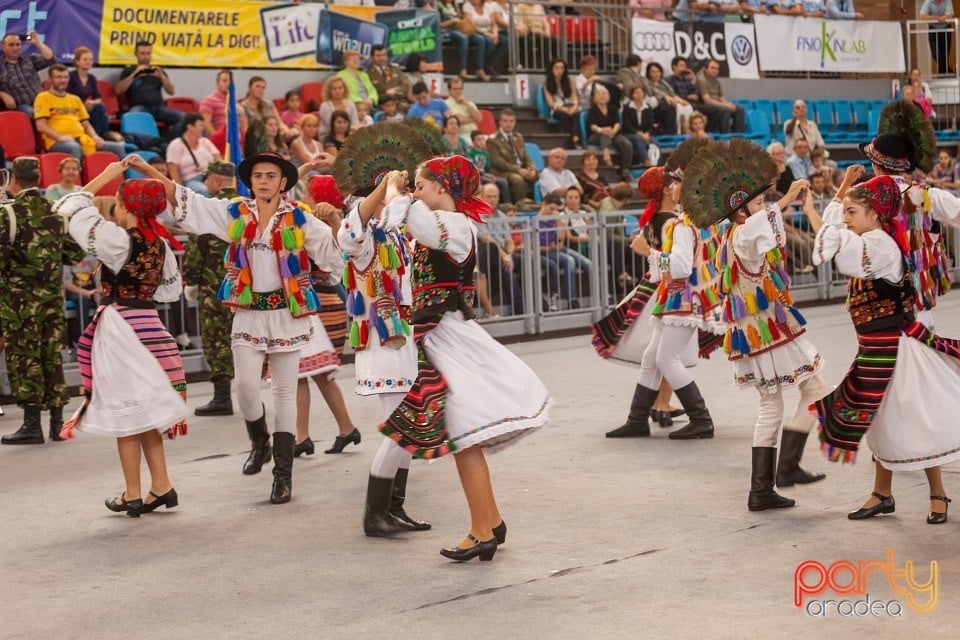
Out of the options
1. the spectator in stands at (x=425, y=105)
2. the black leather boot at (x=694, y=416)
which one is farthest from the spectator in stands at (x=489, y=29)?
the black leather boot at (x=694, y=416)

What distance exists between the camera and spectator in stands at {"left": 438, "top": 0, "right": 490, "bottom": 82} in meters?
19.3

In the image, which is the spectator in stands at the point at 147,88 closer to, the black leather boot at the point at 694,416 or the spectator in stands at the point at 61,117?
the spectator in stands at the point at 61,117

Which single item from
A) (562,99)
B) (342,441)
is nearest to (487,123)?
(562,99)

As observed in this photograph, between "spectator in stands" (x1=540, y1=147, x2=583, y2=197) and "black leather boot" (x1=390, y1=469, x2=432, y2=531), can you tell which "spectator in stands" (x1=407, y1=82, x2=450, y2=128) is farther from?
"black leather boot" (x1=390, y1=469, x2=432, y2=531)

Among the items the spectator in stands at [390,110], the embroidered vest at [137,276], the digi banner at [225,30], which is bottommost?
the embroidered vest at [137,276]

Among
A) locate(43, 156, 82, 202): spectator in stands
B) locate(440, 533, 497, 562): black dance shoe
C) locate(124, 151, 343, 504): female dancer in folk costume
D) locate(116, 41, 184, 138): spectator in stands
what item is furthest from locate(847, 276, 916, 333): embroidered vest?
locate(116, 41, 184, 138): spectator in stands

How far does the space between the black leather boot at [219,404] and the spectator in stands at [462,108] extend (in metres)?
7.45

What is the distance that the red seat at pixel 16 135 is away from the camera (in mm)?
13578

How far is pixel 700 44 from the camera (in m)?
21.4

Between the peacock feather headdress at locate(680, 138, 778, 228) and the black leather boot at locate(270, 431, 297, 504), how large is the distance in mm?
2520

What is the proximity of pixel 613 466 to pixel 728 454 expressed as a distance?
29.8 inches

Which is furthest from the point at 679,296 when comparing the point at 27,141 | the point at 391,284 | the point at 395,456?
the point at 27,141

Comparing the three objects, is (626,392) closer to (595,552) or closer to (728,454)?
(728,454)

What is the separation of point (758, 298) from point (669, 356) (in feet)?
5.88
